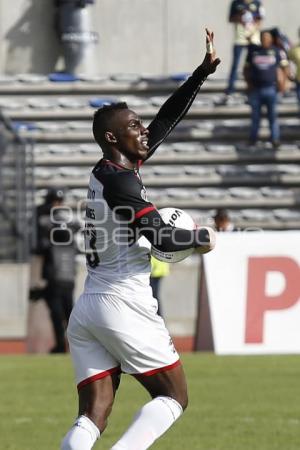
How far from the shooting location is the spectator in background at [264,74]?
21.2 m

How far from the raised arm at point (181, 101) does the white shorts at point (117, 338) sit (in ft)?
3.34

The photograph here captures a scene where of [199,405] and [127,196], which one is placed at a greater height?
[127,196]

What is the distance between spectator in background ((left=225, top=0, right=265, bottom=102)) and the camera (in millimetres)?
21797

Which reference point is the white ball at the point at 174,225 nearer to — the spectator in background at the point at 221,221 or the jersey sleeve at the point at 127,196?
the jersey sleeve at the point at 127,196

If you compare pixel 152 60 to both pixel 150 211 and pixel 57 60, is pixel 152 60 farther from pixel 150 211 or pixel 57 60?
pixel 150 211

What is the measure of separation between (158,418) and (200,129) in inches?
685

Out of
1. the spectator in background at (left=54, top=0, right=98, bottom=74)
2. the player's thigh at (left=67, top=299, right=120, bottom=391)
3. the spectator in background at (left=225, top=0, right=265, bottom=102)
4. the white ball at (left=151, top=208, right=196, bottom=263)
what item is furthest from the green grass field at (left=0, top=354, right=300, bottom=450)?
the spectator in background at (left=54, top=0, right=98, bottom=74)

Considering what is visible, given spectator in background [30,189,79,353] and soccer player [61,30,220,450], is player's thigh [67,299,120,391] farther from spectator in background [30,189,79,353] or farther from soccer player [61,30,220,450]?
spectator in background [30,189,79,353]

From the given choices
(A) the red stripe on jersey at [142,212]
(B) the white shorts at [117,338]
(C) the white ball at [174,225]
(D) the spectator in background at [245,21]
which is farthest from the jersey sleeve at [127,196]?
(D) the spectator in background at [245,21]

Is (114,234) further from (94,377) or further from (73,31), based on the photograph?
(73,31)

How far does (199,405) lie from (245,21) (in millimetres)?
12180

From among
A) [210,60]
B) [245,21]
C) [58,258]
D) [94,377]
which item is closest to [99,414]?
[94,377]

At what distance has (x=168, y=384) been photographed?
6234 mm

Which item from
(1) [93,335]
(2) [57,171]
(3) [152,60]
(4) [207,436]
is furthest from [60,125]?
(1) [93,335]
